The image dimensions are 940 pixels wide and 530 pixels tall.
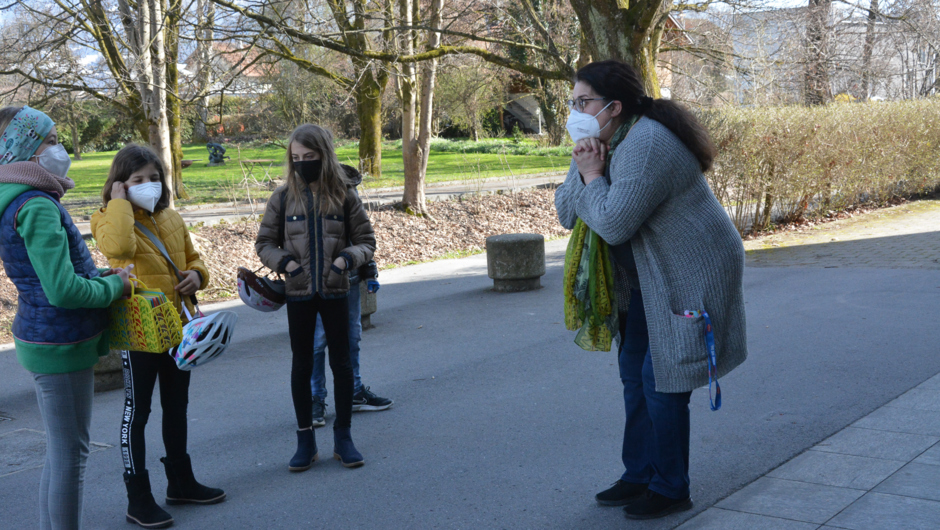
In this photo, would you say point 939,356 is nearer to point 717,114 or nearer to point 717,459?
point 717,459

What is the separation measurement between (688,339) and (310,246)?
214cm

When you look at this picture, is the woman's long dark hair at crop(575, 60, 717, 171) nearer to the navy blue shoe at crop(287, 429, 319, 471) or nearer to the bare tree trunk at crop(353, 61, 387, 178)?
the navy blue shoe at crop(287, 429, 319, 471)

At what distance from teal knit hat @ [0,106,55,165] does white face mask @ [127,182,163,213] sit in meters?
0.69

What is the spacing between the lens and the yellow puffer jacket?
146 inches

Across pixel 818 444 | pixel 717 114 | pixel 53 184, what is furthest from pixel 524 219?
pixel 53 184

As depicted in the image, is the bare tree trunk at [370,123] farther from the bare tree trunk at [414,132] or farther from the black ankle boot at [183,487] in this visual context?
the black ankle boot at [183,487]

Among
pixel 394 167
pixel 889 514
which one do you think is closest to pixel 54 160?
pixel 889 514

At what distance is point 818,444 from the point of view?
440 centimetres

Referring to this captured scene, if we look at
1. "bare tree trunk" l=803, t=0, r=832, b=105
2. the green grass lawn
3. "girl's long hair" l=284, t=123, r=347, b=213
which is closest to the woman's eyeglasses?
"girl's long hair" l=284, t=123, r=347, b=213

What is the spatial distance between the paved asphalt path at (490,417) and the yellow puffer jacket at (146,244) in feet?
3.89

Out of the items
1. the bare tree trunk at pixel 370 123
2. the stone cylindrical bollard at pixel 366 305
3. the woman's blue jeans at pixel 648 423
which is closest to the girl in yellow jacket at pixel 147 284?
the woman's blue jeans at pixel 648 423

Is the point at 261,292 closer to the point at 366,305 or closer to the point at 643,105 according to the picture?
the point at 643,105

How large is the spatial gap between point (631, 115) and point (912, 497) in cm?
207

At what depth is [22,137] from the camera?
306cm
